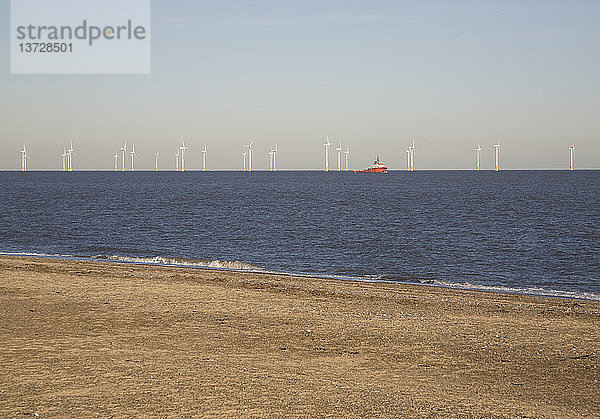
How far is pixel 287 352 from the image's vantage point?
13781mm

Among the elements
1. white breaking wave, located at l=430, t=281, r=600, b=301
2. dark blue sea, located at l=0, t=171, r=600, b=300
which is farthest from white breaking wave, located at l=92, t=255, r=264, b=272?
white breaking wave, located at l=430, t=281, r=600, b=301

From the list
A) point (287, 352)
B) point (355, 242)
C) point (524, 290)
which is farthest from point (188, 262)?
point (287, 352)

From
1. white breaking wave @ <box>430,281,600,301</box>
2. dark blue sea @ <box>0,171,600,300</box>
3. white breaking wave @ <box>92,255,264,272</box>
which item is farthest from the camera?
white breaking wave @ <box>92,255,264,272</box>

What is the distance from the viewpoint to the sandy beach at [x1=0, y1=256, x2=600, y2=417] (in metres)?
10.6

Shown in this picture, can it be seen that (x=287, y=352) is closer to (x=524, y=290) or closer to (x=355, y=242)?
(x=524, y=290)

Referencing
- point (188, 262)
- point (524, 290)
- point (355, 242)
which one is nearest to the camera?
point (524, 290)

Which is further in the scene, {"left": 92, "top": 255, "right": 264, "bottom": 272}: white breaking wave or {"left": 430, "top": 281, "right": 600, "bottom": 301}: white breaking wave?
{"left": 92, "top": 255, "right": 264, "bottom": 272}: white breaking wave

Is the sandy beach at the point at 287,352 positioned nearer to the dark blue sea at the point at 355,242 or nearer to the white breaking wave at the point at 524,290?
the white breaking wave at the point at 524,290

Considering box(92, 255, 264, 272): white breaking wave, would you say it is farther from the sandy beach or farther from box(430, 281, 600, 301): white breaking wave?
the sandy beach

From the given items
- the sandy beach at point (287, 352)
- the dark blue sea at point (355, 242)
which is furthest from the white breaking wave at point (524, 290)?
the sandy beach at point (287, 352)

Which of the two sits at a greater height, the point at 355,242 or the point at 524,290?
the point at 355,242

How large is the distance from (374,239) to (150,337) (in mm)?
35457

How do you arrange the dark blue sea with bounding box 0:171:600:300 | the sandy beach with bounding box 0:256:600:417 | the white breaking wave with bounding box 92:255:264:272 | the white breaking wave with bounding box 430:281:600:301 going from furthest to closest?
the white breaking wave with bounding box 92:255:264:272 → the dark blue sea with bounding box 0:171:600:300 → the white breaking wave with bounding box 430:281:600:301 → the sandy beach with bounding box 0:256:600:417

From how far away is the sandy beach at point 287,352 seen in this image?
34.7 feet
